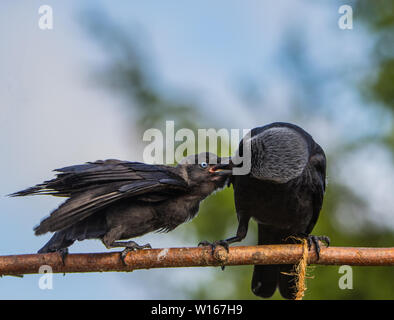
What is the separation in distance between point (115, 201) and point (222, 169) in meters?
1.13

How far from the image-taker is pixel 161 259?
4.64 m

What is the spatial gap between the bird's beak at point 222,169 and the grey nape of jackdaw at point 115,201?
315mm

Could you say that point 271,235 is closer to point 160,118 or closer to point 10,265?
point 10,265

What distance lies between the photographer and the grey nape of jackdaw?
15.4ft

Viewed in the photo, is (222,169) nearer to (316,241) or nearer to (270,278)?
(316,241)

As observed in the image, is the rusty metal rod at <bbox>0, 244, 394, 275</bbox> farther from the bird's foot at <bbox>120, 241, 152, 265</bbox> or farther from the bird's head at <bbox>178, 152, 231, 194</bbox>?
the bird's head at <bbox>178, 152, 231, 194</bbox>

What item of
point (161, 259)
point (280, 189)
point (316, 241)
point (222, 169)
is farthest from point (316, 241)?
point (161, 259)

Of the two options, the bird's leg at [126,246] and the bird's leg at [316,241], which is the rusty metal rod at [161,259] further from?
the bird's leg at [316,241]

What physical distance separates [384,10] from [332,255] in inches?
244

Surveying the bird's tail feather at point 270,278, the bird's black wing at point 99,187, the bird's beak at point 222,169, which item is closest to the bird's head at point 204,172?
the bird's beak at point 222,169

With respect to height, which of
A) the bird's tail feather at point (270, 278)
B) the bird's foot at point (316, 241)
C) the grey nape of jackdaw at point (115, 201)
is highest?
the grey nape of jackdaw at point (115, 201)

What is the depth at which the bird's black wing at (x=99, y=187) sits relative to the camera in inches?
180

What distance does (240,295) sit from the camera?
315 inches
